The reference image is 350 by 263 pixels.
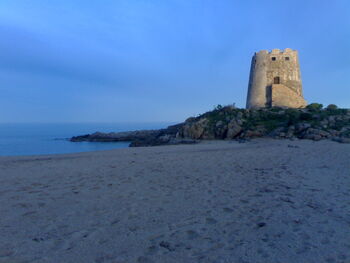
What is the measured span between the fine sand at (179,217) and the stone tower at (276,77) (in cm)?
1833

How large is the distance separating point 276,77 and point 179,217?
75.0 feet

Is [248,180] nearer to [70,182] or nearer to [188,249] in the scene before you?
[188,249]

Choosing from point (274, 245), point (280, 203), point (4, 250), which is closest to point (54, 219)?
point (4, 250)

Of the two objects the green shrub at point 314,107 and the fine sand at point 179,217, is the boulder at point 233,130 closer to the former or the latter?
the green shrub at point 314,107

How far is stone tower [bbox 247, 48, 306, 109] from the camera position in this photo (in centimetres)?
2378

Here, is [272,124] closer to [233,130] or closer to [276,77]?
[233,130]

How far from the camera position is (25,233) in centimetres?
327

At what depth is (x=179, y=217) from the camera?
3.77 meters

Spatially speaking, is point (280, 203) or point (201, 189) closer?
point (280, 203)

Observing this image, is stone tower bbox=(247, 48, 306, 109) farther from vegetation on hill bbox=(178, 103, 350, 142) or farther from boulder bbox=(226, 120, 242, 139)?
boulder bbox=(226, 120, 242, 139)

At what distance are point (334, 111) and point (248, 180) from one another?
1653 centimetres

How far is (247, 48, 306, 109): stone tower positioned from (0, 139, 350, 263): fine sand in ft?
60.1

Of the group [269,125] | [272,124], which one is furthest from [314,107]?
[269,125]

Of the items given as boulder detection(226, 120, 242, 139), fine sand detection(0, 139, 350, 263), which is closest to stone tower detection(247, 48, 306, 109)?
boulder detection(226, 120, 242, 139)
